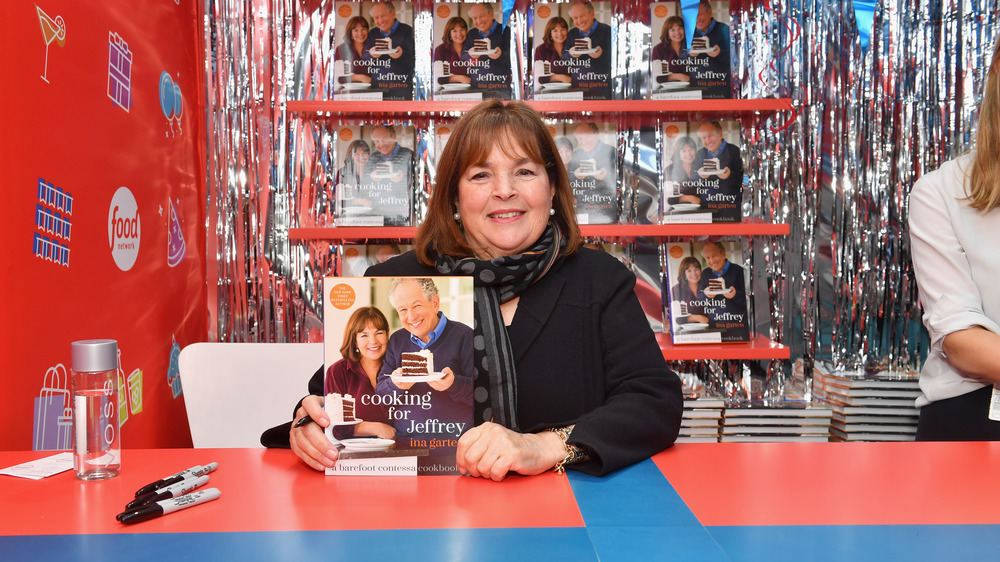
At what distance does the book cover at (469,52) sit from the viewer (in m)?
2.75

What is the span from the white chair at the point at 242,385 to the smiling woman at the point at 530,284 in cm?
52

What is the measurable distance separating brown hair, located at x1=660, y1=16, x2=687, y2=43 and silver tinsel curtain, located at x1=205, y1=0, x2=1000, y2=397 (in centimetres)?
15

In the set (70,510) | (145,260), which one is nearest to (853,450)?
(70,510)

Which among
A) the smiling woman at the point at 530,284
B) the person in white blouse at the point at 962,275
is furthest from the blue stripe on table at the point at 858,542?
the person in white blouse at the point at 962,275

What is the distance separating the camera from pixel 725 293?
2766mm

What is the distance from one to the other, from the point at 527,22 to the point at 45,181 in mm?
1846

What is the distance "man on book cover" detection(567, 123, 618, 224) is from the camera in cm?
278

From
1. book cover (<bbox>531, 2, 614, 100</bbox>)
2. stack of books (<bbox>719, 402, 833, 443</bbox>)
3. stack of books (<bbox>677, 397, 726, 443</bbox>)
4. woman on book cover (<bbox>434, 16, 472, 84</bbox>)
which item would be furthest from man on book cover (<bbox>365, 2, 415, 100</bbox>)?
stack of books (<bbox>719, 402, 833, 443</bbox>)

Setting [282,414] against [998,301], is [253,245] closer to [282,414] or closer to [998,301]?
[282,414]

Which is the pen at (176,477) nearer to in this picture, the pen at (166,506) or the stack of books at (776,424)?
the pen at (166,506)

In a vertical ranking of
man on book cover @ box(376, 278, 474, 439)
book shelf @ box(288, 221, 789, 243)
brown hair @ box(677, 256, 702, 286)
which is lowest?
man on book cover @ box(376, 278, 474, 439)

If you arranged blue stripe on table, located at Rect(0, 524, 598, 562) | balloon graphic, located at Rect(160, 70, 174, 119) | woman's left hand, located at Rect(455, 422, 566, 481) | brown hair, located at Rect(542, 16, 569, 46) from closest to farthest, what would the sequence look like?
blue stripe on table, located at Rect(0, 524, 598, 562), woman's left hand, located at Rect(455, 422, 566, 481), balloon graphic, located at Rect(160, 70, 174, 119), brown hair, located at Rect(542, 16, 569, 46)

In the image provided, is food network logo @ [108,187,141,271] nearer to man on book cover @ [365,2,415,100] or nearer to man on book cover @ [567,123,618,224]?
man on book cover @ [365,2,415,100]

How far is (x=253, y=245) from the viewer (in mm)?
2871
